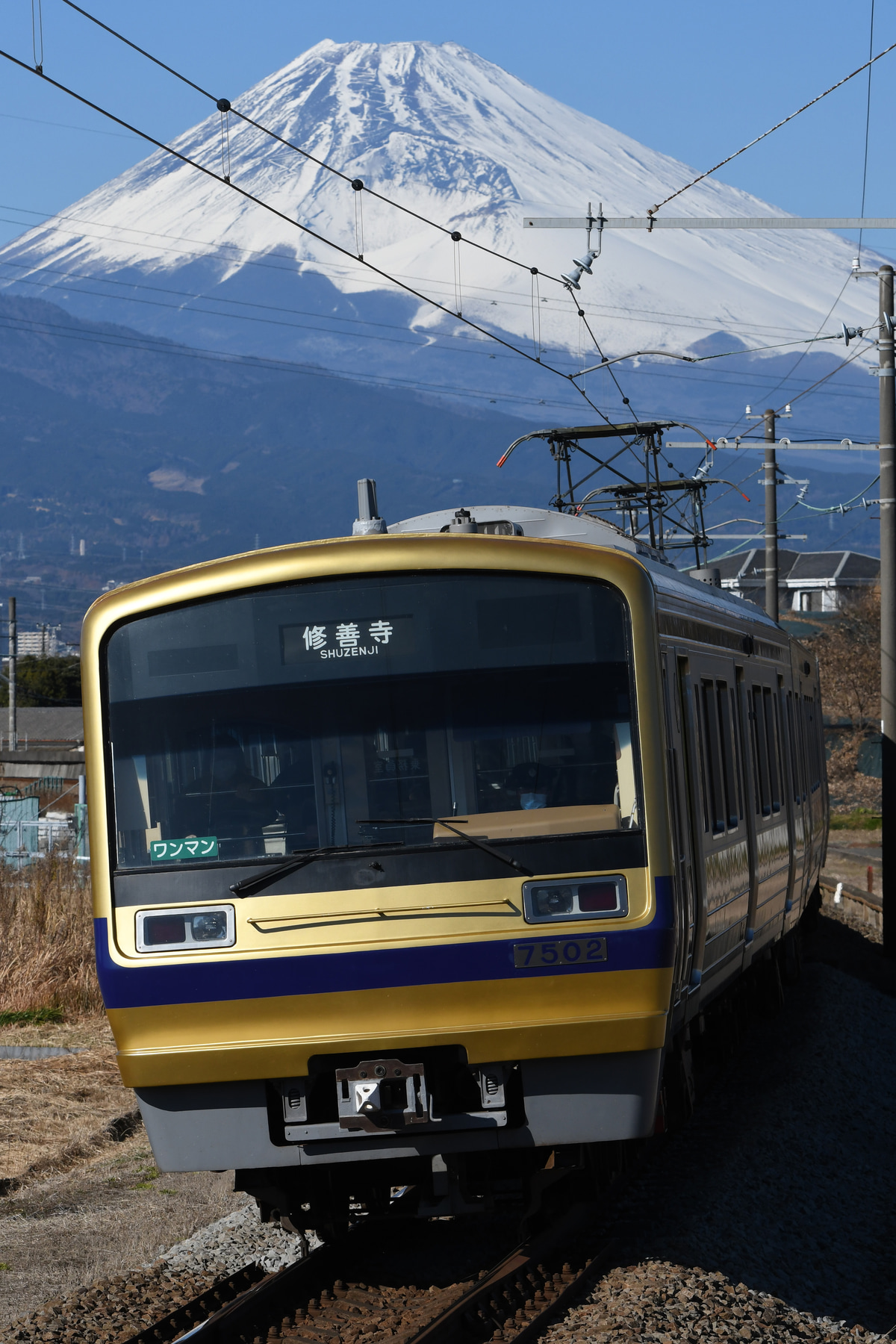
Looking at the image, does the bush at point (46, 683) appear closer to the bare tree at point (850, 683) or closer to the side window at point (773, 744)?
the bare tree at point (850, 683)

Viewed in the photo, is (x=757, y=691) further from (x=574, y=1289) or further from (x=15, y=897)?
(x=15, y=897)

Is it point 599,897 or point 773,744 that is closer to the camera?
point 599,897

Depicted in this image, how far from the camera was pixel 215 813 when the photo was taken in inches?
230

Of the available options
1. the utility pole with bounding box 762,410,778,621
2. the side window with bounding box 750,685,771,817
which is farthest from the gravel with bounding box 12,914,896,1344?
the utility pole with bounding box 762,410,778,621

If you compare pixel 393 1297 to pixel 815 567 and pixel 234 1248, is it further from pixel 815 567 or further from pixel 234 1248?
pixel 815 567

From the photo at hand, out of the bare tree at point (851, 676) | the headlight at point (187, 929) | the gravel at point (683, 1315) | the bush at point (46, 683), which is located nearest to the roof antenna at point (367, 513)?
the headlight at point (187, 929)

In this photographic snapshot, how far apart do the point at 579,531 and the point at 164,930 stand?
9.60ft

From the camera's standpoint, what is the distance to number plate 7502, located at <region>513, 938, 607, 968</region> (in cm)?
563

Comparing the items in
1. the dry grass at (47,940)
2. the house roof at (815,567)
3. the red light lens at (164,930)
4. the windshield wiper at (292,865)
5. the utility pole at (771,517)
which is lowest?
the dry grass at (47,940)

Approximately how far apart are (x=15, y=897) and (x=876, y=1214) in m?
9.90

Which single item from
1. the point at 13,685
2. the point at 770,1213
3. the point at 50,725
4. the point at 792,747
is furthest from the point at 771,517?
the point at 50,725

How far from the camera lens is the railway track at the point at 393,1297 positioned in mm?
5559

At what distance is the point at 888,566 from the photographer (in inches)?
754

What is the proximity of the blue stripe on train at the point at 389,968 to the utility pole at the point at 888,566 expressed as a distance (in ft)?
44.7
